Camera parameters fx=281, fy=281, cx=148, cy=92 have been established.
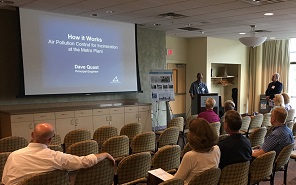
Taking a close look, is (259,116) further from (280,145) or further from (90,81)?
(90,81)

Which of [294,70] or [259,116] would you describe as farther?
[294,70]

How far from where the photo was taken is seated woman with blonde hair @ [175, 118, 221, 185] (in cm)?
238

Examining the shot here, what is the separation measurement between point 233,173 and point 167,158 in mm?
851

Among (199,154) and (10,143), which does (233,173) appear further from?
(10,143)

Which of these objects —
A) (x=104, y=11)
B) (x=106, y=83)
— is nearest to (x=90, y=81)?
(x=106, y=83)

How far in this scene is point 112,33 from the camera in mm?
7414

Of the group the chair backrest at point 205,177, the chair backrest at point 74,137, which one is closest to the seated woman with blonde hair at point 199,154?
the chair backrest at point 205,177

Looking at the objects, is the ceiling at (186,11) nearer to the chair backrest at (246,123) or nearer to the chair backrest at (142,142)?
the chair backrest at (246,123)

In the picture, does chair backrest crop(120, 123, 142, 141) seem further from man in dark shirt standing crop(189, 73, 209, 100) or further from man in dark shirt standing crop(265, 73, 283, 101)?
man in dark shirt standing crop(265, 73, 283, 101)

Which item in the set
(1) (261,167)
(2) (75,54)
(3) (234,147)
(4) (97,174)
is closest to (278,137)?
(1) (261,167)

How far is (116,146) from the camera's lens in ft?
12.6

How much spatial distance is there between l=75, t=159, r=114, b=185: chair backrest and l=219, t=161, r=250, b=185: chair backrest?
1062 millimetres

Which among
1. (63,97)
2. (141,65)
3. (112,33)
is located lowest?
(63,97)

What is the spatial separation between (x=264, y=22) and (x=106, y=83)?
4491mm
